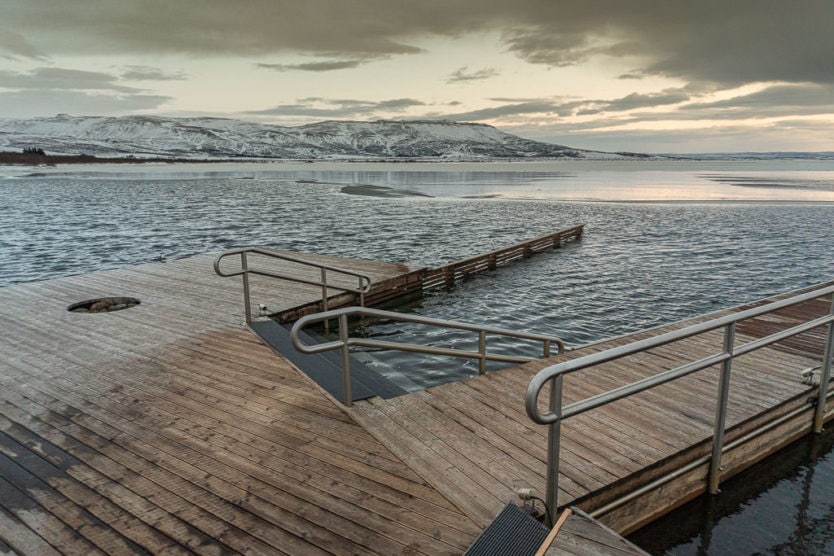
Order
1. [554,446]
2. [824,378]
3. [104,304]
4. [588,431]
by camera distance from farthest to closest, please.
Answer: [104,304], [824,378], [588,431], [554,446]

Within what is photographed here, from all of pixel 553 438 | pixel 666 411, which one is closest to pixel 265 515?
pixel 553 438

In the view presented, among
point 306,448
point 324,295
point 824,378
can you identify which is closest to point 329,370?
point 306,448

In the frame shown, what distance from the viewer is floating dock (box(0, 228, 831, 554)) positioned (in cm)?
377

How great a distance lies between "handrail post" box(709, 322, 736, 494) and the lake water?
19.6 inches

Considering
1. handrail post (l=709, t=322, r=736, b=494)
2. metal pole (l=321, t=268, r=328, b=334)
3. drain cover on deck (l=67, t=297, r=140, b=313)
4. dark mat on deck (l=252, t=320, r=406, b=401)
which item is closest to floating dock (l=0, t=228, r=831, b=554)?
handrail post (l=709, t=322, r=736, b=494)

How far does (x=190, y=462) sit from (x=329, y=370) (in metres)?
2.55

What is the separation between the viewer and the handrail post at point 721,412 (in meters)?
4.74

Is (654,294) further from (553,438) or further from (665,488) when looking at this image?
(553,438)

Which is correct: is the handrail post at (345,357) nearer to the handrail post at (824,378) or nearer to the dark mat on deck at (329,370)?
the dark mat on deck at (329,370)

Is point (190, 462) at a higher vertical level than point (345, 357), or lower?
lower

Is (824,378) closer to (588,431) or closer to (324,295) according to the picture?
(588,431)

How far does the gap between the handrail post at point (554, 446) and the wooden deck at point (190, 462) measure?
620 mm

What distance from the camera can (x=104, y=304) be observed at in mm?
10500

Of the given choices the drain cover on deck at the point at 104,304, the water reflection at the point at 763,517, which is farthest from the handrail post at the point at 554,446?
the drain cover on deck at the point at 104,304
